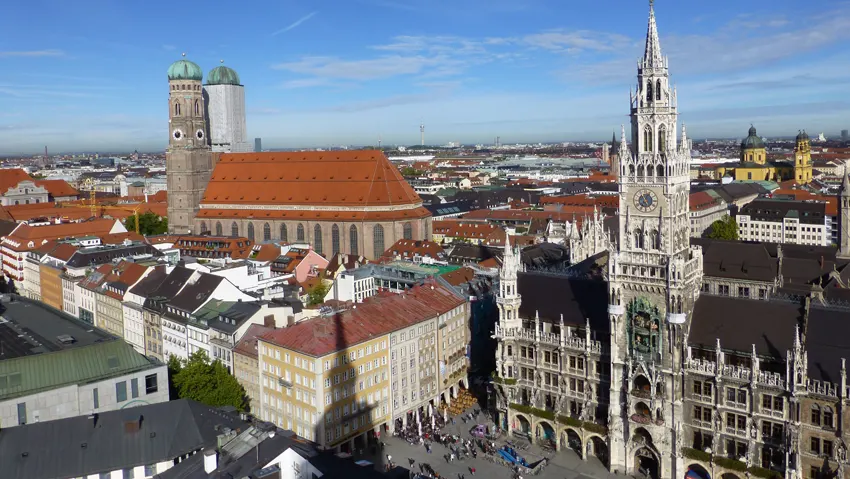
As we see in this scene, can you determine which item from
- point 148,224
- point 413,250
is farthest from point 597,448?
point 148,224

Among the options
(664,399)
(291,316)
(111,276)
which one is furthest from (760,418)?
(111,276)

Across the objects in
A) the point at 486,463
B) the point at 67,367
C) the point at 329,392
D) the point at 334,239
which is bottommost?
the point at 486,463

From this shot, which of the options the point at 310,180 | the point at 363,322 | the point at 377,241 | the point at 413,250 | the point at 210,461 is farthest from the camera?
the point at 310,180

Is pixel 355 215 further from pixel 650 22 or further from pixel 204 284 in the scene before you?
pixel 650 22

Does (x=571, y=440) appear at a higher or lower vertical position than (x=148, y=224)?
lower

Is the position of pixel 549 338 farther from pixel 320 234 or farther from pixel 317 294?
pixel 320 234

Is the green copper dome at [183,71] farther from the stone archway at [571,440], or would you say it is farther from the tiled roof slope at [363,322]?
the stone archway at [571,440]
